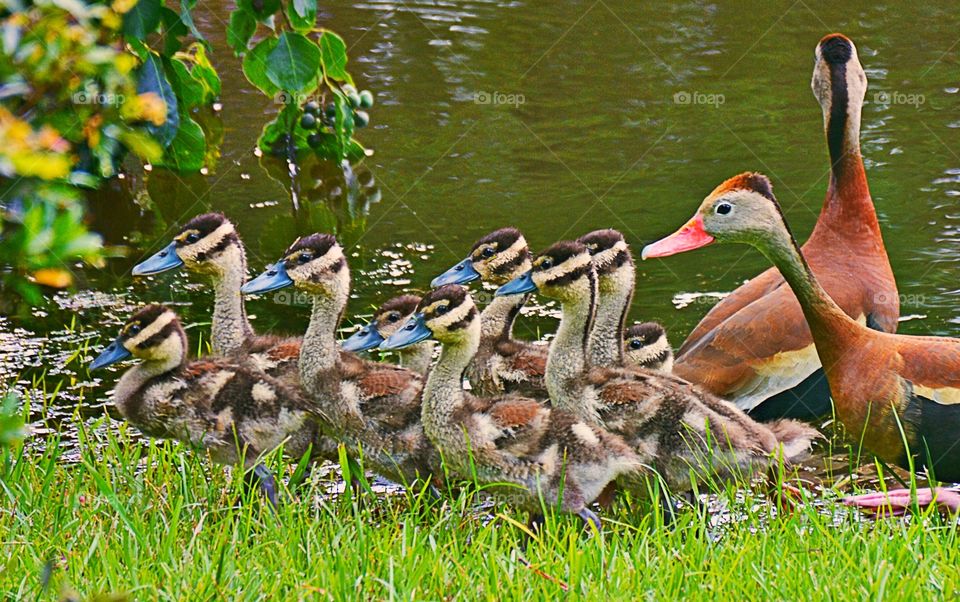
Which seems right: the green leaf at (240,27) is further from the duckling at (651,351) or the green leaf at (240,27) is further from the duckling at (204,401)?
the duckling at (651,351)

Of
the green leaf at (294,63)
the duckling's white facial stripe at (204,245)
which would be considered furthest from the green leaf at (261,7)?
the duckling's white facial stripe at (204,245)

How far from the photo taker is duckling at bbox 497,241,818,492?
4.32m

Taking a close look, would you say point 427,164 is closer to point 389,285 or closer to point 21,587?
point 389,285

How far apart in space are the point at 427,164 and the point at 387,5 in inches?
135

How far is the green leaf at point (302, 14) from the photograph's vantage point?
5.46m

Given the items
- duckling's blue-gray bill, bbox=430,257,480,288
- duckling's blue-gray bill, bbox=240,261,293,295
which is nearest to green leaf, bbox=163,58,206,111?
duckling's blue-gray bill, bbox=240,261,293,295

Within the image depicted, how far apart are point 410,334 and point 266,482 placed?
67 centimetres

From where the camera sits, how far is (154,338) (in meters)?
4.54

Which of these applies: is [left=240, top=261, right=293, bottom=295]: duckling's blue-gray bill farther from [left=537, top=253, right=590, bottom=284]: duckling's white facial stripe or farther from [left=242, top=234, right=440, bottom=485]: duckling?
[left=537, top=253, right=590, bottom=284]: duckling's white facial stripe

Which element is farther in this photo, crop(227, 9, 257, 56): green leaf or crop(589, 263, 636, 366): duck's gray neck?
crop(227, 9, 257, 56): green leaf

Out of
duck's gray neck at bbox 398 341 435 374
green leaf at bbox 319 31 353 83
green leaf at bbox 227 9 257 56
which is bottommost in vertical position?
duck's gray neck at bbox 398 341 435 374

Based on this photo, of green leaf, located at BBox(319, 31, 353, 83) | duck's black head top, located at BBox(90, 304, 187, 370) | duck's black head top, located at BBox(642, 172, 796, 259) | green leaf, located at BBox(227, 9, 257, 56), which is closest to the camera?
duck's black head top, located at BBox(90, 304, 187, 370)

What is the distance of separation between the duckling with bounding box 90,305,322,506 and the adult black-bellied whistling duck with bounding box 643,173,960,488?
65.9 inches

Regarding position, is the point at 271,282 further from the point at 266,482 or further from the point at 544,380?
the point at 544,380
